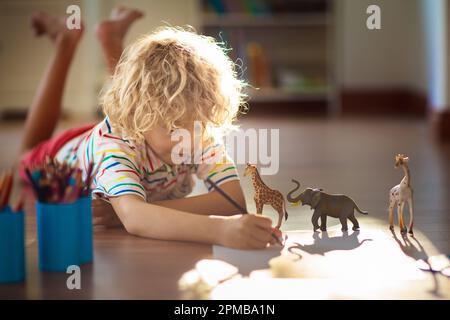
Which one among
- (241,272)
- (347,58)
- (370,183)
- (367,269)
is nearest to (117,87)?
(241,272)

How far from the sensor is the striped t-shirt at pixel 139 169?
1437mm

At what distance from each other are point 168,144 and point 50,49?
2876mm

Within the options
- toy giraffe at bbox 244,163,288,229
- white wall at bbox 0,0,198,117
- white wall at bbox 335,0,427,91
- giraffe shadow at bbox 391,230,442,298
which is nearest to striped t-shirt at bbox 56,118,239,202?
toy giraffe at bbox 244,163,288,229

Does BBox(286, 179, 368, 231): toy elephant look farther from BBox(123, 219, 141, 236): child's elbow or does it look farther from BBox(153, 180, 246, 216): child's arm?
BBox(123, 219, 141, 236): child's elbow

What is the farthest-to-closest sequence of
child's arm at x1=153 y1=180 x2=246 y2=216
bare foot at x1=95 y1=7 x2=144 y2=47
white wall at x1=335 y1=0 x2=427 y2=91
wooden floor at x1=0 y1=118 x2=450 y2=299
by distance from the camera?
white wall at x1=335 y1=0 x2=427 y2=91
bare foot at x1=95 y1=7 x2=144 y2=47
child's arm at x1=153 y1=180 x2=246 y2=216
wooden floor at x1=0 y1=118 x2=450 y2=299

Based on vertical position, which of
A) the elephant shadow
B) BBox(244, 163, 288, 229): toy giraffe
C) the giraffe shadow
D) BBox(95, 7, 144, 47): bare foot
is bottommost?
the giraffe shadow

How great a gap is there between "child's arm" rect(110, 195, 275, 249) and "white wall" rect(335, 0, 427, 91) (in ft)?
10.1

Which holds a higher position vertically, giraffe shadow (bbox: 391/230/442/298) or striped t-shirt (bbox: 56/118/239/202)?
striped t-shirt (bbox: 56/118/239/202)

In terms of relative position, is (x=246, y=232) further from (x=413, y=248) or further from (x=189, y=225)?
(x=413, y=248)

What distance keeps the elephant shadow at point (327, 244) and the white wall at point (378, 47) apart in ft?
9.63

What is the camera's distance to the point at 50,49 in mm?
4207

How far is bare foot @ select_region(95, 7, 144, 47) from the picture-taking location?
2.04 metres

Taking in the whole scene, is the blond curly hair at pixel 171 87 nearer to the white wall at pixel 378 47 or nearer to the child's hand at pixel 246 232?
the child's hand at pixel 246 232
